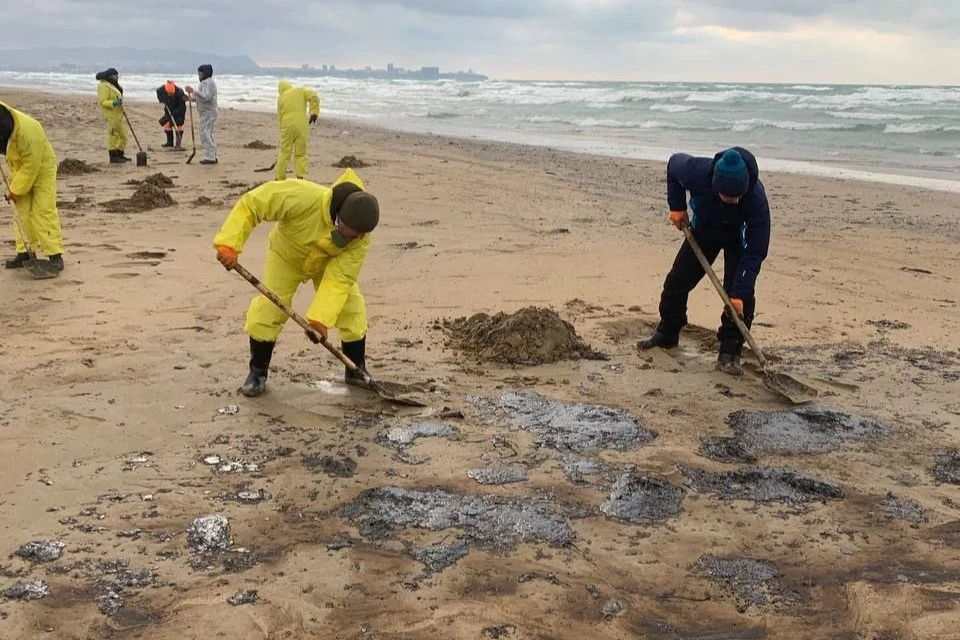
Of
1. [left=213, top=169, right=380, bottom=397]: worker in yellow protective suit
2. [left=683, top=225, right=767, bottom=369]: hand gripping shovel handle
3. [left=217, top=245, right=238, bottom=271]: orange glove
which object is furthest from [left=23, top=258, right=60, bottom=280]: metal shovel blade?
[left=683, top=225, right=767, bottom=369]: hand gripping shovel handle

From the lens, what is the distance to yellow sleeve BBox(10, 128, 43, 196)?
614cm

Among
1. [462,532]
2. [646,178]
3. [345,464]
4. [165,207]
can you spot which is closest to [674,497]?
[462,532]

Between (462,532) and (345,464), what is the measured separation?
0.80 meters

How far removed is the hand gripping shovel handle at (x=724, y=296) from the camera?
15.5ft

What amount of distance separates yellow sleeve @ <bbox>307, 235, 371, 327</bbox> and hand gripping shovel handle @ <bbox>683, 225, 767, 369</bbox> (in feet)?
7.09

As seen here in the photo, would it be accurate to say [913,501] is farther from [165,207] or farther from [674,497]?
[165,207]

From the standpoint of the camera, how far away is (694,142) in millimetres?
20234

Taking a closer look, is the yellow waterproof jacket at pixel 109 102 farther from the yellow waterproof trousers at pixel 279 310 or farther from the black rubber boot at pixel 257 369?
the black rubber boot at pixel 257 369

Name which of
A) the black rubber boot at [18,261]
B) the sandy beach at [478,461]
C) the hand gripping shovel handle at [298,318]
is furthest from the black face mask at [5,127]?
the hand gripping shovel handle at [298,318]

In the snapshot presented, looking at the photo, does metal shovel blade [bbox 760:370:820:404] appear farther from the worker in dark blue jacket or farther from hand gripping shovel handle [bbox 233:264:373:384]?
hand gripping shovel handle [bbox 233:264:373:384]

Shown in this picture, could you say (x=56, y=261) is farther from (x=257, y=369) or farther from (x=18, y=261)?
(x=257, y=369)

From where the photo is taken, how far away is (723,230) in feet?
16.5

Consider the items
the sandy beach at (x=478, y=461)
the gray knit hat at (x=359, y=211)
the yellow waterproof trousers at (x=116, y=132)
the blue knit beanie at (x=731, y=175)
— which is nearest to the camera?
the sandy beach at (x=478, y=461)

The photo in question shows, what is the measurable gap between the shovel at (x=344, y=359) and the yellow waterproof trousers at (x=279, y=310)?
0.37ft
